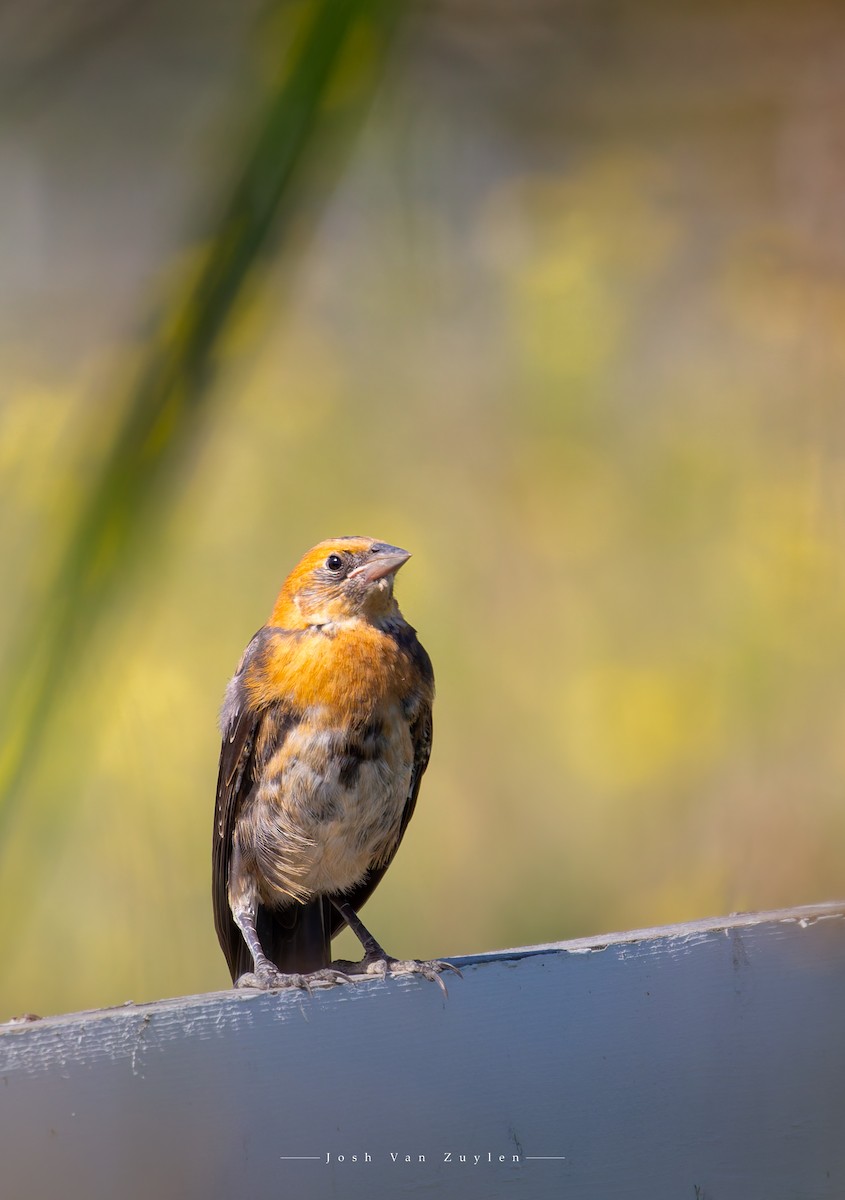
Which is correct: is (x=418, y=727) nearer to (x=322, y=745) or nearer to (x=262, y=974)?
(x=322, y=745)

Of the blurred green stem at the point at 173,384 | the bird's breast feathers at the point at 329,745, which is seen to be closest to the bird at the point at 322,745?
the bird's breast feathers at the point at 329,745

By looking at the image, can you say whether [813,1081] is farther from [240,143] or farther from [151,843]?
[240,143]

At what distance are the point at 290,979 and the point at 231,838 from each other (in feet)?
2.18

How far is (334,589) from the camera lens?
2834 mm

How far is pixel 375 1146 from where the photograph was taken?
4.62 ft

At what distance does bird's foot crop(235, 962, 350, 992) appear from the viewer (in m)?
1.80

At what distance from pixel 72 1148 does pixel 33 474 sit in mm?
806

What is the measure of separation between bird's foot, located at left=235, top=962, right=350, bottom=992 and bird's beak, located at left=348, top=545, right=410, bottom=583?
86 cm

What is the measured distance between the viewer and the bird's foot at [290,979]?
70.9 inches

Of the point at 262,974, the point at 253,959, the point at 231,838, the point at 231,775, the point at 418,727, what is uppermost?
the point at 418,727

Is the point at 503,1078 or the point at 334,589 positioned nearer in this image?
the point at 503,1078

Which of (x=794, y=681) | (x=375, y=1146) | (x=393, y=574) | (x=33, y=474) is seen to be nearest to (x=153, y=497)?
(x=33, y=474)

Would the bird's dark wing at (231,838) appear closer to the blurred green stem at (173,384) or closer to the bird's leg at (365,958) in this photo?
the bird's leg at (365,958)

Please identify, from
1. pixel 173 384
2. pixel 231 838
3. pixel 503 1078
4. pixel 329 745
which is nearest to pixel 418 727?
pixel 329 745
